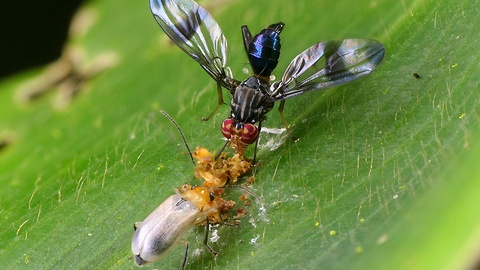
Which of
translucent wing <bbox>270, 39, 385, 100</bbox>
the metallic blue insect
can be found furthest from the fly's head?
translucent wing <bbox>270, 39, 385, 100</bbox>

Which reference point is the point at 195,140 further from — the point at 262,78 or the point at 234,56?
the point at 234,56

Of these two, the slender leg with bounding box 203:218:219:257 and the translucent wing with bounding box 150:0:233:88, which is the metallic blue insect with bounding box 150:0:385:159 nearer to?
the translucent wing with bounding box 150:0:233:88

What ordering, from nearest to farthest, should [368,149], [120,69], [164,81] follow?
[368,149], [164,81], [120,69]

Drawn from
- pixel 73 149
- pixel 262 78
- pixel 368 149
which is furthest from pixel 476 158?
pixel 73 149

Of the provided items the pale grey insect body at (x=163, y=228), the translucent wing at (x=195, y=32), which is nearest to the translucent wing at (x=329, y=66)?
the translucent wing at (x=195, y=32)

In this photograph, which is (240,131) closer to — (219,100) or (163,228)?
(219,100)

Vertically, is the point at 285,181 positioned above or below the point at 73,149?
below

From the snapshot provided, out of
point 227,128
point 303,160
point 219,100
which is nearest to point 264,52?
point 219,100

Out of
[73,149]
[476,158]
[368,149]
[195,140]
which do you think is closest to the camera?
[476,158]

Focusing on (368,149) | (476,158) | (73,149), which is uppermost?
(73,149)

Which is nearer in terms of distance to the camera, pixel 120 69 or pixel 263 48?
pixel 263 48
